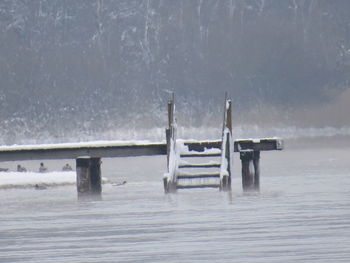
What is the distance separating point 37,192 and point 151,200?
→ 22.8 ft

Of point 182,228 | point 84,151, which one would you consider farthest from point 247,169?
point 182,228

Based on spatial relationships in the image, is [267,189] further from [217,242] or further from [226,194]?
[217,242]

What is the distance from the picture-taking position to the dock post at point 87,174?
1198 inches

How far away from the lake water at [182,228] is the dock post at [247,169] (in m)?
0.73

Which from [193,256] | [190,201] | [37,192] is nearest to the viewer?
[193,256]

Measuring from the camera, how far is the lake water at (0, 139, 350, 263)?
1678 centimetres

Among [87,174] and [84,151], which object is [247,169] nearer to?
[87,174]

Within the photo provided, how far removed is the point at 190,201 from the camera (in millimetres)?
27266

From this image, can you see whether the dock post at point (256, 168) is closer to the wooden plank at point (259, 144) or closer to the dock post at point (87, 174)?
the wooden plank at point (259, 144)

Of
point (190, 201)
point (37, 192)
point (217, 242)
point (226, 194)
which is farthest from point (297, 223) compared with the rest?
point (37, 192)

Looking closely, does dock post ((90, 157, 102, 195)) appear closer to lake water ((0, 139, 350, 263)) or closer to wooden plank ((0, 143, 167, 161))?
wooden plank ((0, 143, 167, 161))

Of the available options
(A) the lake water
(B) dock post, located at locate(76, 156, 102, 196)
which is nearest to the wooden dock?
(B) dock post, located at locate(76, 156, 102, 196)

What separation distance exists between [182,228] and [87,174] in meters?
10.7

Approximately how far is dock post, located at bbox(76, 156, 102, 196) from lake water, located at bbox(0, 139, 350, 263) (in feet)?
1.90
